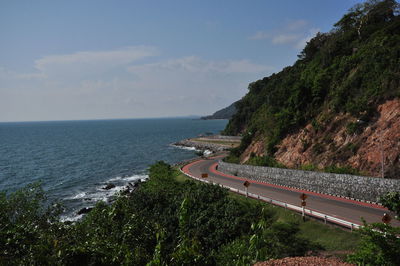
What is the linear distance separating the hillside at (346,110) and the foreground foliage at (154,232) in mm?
14094

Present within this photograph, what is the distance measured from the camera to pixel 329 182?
28844 mm

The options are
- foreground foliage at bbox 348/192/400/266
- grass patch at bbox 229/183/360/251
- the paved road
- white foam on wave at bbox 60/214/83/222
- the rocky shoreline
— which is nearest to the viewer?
foreground foliage at bbox 348/192/400/266

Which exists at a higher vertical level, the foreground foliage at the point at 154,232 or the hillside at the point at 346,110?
the hillside at the point at 346,110

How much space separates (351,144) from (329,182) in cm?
645

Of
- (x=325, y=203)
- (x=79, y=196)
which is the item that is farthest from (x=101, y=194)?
(x=325, y=203)

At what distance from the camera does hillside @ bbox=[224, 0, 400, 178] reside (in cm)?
3008

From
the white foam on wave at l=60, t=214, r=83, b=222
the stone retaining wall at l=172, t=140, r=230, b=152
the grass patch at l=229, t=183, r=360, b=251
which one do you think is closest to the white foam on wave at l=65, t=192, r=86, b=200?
the white foam on wave at l=60, t=214, r=83, b=222

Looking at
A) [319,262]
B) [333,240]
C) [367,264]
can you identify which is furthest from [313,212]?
[319,262]

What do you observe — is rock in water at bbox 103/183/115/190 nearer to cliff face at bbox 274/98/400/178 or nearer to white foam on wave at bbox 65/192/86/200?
white foam on wave at bbox 65/192/86/200

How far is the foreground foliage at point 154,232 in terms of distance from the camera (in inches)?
360

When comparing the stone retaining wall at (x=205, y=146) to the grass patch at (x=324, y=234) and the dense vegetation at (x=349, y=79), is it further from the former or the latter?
the grass patch at (x=324, y=234)

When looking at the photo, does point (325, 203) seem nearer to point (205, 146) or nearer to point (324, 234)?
point (324, 234)

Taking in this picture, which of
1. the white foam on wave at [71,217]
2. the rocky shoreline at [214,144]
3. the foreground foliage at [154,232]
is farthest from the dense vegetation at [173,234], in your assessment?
the rocky shoreline at [214,144]

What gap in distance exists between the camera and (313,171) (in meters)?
31.2
